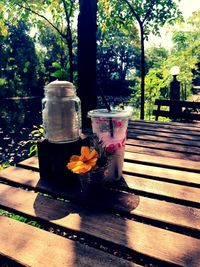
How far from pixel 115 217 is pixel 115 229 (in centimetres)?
14

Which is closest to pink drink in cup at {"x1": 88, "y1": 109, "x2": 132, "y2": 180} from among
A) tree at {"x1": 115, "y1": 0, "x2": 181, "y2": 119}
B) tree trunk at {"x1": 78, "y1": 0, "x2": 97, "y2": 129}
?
tree trunk at {"x1": 78, "y1": 0, "x2": 97, "y2": 129}

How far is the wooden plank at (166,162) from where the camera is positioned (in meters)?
2.73

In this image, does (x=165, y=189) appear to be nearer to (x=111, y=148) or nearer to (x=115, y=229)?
Answer: (x=111, y=148)

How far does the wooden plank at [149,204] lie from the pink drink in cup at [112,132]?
26cm

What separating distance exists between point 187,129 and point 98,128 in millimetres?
2923

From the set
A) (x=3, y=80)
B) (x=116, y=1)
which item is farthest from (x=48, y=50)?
(x=116, y=1)

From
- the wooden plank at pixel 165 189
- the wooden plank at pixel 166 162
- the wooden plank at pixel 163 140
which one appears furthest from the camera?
the wooden plank at pixel 163 140

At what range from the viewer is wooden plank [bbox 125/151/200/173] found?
8.96 ft

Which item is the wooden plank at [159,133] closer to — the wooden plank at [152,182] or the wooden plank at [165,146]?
the wooden plank at [165,146]

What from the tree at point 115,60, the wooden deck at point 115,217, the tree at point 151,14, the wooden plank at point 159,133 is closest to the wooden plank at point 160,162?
the wooden deck at point 115,217

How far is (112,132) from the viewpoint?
7.32ft

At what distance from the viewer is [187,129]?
471 cm

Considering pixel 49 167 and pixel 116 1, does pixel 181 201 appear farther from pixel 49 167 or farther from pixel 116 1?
pixel 116 1

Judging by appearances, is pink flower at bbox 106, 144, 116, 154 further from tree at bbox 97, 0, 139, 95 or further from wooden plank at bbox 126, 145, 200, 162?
tree at bbox 97, 0, 139, 95
